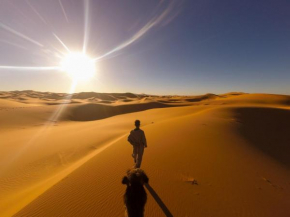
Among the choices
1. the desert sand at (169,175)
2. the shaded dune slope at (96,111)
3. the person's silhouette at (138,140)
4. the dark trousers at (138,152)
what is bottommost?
the shaded dune slope at (96,111)

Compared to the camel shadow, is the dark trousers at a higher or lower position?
higher

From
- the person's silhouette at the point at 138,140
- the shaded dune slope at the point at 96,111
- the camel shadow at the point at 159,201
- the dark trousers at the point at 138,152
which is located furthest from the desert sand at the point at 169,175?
the shaded dune slope at the point at 96,111

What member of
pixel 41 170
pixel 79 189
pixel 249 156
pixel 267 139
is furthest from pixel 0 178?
pixel 267 139

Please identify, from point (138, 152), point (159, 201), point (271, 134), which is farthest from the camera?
point (271, 134)

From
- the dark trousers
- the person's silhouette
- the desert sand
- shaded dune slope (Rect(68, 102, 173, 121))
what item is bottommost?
shaded dune slope (Rect(68, 102, 173, 121))

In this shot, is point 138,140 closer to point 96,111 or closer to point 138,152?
point 138,152

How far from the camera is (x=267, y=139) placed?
9.41m

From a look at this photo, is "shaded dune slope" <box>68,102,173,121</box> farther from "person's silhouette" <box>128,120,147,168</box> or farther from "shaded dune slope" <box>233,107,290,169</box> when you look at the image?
"shaded dune slope" <box>233,107,290,169</box>

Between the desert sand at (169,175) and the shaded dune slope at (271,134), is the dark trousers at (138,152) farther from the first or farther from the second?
the shaded dune slope at (271,134)

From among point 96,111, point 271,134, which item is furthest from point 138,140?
point 96,111

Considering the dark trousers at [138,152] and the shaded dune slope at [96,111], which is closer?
the dark trousers at [138,152]

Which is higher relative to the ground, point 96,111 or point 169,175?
point 169,175

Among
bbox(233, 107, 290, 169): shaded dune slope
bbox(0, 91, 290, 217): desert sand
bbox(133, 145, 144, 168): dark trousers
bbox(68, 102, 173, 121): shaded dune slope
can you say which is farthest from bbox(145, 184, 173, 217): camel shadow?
bbox(68, 102, 173, 121): shaded dune slope

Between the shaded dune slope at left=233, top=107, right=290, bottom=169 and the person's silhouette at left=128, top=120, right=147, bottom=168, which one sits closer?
the person's silhouette at left=128, top=120, right=147, bottom=168
